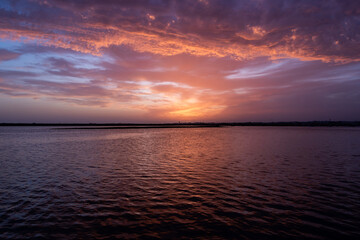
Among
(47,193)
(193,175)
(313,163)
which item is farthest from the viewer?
(313,163)

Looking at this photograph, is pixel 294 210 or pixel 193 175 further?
pixel 193 175

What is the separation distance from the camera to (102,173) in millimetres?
20906

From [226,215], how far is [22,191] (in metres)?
14.2

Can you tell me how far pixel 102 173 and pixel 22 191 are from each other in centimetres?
680

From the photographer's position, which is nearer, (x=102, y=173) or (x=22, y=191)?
(x=22, y=191)

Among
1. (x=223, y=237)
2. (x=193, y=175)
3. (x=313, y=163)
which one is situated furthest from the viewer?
(x=313, y=163)

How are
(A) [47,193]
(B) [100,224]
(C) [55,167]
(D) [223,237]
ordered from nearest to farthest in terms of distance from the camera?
(D) [223,237] → (B) [100,224] → (A) [47,193] → (C) [55,167]

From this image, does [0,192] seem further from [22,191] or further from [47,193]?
[47,193]

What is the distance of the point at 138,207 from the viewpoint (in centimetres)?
1245

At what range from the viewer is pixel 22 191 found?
15133 millimetres

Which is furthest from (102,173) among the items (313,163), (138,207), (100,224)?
(313,163)

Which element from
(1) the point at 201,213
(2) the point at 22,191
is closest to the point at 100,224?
(1) the point at 201,213

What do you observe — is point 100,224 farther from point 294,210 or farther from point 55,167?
point 55,167

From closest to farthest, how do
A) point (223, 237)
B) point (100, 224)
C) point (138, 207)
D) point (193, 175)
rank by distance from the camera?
point (223, 237), point (100, 224), point (138, 207), point (193, 175)
